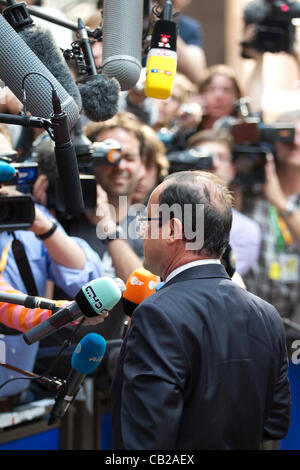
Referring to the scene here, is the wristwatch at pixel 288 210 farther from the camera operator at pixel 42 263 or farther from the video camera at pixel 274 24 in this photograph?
the camera operator at pixel 42 263

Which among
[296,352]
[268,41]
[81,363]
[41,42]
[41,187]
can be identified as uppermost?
[268,41]

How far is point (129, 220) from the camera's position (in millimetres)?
2709

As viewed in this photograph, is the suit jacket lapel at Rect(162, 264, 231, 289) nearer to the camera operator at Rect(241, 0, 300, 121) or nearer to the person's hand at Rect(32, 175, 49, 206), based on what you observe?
the person's hand at Rect(32, 175, 49, 206)

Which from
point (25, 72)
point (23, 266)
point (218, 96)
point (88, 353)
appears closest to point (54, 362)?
point (23, 266)

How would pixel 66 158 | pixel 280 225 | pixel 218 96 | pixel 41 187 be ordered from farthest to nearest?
pixel 218 96 → pixel 280 225 → pixel 41 187 → pixel 66 158

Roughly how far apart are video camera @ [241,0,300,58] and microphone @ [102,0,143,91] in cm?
198

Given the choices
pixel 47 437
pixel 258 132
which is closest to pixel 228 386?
pixel 47 437

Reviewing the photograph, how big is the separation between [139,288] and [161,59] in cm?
75

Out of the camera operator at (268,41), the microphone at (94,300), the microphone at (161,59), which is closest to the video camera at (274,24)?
the camera operator at (268,41)

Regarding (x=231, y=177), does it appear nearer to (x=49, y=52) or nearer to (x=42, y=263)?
(x=42, y=263)

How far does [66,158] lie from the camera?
188cm

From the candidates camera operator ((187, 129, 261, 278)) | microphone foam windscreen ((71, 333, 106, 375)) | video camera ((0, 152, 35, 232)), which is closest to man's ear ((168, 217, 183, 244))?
microphone foam windscreen ((71, 333, 106, 375))

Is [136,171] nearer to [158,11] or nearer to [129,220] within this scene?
[129,220]

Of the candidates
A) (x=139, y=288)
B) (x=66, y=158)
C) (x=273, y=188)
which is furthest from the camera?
(x=273, y=188)
